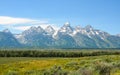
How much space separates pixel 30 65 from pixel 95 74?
69.1 metres

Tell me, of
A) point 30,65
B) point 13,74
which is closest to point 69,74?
point 13,74

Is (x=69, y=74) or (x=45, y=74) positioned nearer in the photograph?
(x=69, y=74)

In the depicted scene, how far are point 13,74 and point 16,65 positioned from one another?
4047 centimetres

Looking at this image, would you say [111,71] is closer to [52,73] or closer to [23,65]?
[52,73]

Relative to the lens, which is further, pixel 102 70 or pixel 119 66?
pixel 119 66

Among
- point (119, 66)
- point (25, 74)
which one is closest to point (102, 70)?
point (119, 66)

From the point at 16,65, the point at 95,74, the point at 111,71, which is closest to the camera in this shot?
the point at 95,74

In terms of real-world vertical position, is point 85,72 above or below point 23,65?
above

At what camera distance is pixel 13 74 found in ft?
292

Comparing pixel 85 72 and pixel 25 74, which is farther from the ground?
pixel 85 72

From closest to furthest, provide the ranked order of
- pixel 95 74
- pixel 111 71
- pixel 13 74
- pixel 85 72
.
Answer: pixel 85 72, pixel 95 74, pixel 111 71, pixel 13 74

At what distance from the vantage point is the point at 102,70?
64688 mm

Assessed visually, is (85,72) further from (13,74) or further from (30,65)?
(30,65)

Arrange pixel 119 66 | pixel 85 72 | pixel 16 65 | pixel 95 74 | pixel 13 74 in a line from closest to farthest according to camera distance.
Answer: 1. pixel 85 72
2. pixel 95 74
3. pixel 119 66
4. pixel 13 74
5. pixel 16 65
